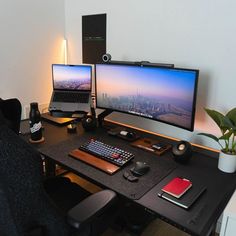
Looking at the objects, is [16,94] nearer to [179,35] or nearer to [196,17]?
[179,35]

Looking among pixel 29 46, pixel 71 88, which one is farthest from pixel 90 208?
pixel 29 46

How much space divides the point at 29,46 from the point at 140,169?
141cm

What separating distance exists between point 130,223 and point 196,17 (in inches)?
55.1

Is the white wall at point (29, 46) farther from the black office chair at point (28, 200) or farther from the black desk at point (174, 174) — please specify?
the black office chair at point (28, 200)

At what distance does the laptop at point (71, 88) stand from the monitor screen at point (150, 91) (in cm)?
19

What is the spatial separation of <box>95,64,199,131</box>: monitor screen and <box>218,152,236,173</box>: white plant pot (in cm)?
22

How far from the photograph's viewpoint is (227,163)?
1232 mm

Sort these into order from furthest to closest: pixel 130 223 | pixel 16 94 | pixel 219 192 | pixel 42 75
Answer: pixel 42 75 < pixel 16 94 < pixel 130 223 < pixel 219 192

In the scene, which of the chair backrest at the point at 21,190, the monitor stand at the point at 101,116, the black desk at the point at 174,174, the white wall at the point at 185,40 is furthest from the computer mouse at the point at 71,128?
the chair backrest at the point at 21,190

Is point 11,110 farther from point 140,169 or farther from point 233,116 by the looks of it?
point 233,116

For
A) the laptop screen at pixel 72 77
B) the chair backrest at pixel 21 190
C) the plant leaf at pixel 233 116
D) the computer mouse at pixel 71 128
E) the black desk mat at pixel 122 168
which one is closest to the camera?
the chair backrest at pixel 21 190

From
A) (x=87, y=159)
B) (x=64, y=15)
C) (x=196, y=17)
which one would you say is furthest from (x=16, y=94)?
(x=196, y=17)

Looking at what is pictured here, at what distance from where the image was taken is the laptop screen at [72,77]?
1.90 meters

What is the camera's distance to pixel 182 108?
1.36 m
